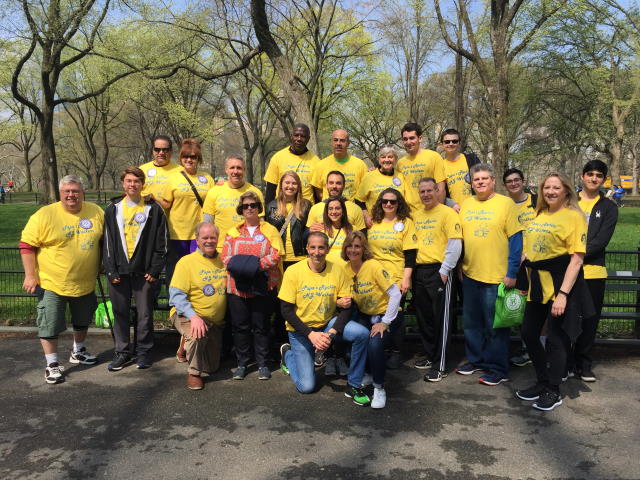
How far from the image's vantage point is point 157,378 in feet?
15.8

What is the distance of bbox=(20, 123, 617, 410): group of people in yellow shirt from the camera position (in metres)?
4.23

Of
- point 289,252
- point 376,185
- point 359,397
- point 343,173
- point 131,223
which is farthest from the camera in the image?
point 343,173

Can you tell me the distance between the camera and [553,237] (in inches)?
161

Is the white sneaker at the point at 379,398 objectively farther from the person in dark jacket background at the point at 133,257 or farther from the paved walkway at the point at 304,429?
the person in dark jacket background at the point at 133,257

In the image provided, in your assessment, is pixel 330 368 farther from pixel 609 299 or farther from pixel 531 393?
pixel 609 299

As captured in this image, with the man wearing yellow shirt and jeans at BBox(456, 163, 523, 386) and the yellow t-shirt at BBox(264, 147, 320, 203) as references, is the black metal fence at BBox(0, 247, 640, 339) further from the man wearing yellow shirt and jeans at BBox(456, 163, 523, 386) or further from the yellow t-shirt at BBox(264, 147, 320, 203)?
the yellow t-shirt at BBox(264, 147, 320, 203)

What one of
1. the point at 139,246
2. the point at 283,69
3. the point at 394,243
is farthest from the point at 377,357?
the point at 283,69

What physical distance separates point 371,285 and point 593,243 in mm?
2093

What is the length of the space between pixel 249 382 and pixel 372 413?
1309mm

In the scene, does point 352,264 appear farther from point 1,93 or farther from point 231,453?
point 1,93

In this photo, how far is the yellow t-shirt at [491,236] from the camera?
455 centimetres

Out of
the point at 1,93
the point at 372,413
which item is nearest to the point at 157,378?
the point at 372,413

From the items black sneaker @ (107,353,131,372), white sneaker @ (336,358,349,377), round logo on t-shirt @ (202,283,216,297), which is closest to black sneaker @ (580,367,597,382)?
white sneaker @ (336,358,349,377)

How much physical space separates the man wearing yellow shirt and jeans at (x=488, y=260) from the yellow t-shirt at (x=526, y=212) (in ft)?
1.83
